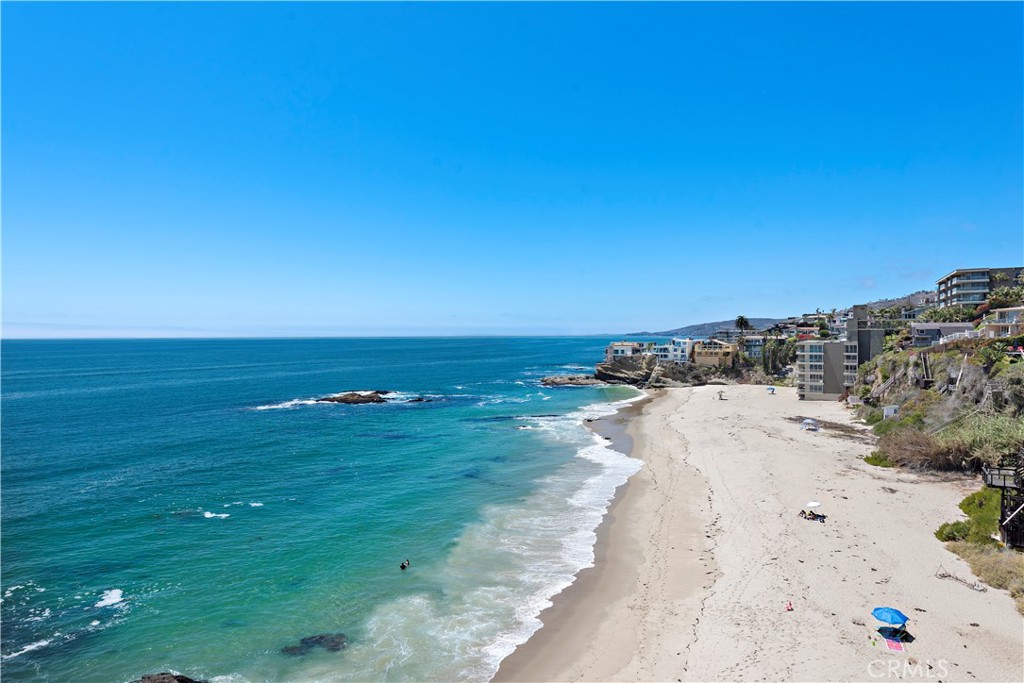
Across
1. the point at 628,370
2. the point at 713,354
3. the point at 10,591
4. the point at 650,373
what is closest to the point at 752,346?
the point at 713,354

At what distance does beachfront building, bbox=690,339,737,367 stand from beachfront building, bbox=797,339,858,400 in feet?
105

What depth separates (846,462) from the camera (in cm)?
4009

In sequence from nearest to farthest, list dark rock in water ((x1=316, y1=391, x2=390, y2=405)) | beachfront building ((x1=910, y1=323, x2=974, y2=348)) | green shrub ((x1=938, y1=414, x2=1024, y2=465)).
Result: green shrub ((x1=938, y1=414, x2=1024, y2=465)), beachfront building ((x1=910, y1=323, x2=974, y2=348)), dark rock in water ((x1=316, y1=391, x2=390, y2=405))

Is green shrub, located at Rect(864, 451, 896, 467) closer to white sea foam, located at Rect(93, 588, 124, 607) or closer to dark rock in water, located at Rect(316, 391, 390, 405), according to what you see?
white sea foam, located at Rect(93, 588, 124, 607)

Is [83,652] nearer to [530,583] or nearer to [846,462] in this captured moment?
[530,583]

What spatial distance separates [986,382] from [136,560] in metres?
60.6

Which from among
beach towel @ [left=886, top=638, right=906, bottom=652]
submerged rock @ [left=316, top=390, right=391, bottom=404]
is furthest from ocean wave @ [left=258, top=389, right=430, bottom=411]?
beach towel @ [left=886, top=638, right=906, bottom=652]

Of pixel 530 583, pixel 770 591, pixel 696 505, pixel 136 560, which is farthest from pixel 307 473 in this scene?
pixel 770 591

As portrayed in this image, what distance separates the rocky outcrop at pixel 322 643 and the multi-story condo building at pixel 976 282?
112m

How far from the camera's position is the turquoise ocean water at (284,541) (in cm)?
1939

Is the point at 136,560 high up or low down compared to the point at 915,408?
down

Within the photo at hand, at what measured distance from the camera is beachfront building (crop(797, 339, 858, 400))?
7219cm

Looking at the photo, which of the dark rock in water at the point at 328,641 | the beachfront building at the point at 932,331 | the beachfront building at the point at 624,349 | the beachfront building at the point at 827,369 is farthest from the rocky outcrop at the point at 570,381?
the dark rock in water at the point at 328,641

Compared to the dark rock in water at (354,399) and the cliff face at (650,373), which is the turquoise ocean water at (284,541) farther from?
the cliff face at (650,373)
